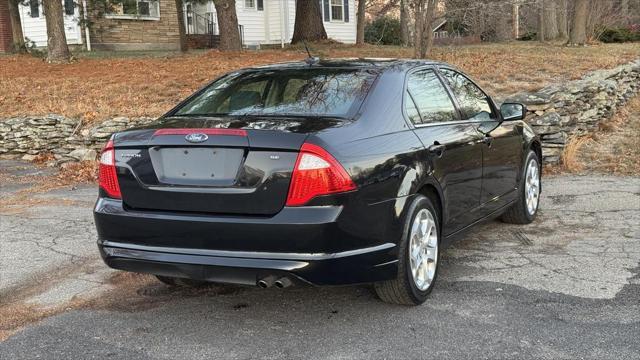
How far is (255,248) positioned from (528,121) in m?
6.78

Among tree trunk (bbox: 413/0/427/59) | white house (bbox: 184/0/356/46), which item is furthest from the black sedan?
white house (bbox: 184/0/356/46)

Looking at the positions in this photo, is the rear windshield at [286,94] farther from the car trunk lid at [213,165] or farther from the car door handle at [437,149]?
the car door handle at [437,149]

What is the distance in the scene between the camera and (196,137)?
3.73m

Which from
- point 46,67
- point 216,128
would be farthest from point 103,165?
point 46,67

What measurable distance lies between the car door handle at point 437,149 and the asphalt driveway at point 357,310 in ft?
3.12

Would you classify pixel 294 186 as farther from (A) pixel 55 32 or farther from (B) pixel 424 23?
(A) pixel 55 32

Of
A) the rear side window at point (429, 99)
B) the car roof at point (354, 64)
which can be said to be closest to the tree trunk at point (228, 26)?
the car roof at point (354, 64)

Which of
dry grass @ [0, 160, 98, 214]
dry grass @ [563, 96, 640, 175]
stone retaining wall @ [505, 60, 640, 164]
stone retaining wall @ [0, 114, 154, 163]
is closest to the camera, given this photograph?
dry grass @ [0, 160, 98, 214]

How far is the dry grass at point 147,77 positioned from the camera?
1162 cm

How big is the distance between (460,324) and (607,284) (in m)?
1.34

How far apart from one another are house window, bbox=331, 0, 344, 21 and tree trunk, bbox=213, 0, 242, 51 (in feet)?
52.8

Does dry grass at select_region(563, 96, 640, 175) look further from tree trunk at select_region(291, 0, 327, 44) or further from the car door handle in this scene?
tree trunk at select_region(291, 0, 327, 44)

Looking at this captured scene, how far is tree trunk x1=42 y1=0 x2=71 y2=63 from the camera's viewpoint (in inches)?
643

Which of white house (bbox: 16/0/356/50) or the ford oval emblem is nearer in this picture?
the ford oval emblem
